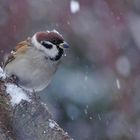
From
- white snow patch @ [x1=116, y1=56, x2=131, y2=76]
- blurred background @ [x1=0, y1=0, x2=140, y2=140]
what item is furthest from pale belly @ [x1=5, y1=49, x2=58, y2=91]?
white snow patch @ [x1=116, y1=56, x2=131, y2=76]

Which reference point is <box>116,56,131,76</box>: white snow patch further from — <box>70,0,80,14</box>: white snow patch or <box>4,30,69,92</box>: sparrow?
<box>4,30,69,92</box>: sparrow

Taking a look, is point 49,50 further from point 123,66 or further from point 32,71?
point 123,66

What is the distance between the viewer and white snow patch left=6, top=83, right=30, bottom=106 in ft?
10.2

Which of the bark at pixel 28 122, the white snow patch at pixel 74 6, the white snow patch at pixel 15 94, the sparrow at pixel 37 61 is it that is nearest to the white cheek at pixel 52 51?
the sparrow at pixel 37 61

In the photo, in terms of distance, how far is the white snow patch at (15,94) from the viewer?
122 inches

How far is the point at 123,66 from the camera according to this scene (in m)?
6.20

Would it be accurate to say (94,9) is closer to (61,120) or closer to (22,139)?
(61,120)

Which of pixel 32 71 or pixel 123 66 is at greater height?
pixel 32 71

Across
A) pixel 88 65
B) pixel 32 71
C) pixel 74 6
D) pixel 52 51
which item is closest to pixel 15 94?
pixel 32 71

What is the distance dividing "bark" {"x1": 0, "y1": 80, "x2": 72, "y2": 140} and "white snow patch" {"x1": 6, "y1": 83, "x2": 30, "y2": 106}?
2 centimetres

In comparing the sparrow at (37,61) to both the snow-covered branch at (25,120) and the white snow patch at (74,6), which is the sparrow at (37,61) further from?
the white snow patch at (74,6)

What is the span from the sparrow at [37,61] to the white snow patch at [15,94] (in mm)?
600

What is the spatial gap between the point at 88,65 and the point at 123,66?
42 centimetres

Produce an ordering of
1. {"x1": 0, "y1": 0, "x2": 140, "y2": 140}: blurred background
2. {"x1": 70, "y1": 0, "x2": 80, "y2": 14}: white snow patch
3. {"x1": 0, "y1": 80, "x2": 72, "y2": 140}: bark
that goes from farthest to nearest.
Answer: {"x1": 70, "y1": 0, "x2": 80, "y2": 14}: white snow patch < {"x1": 0, "y1": 0, "x2": 140, "y2": 140}: blurred background < {"x1": 0, "y1": 80, "x2": 72, "y2": 140}: bark
